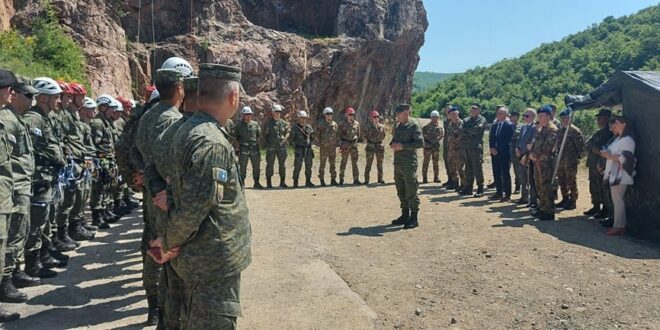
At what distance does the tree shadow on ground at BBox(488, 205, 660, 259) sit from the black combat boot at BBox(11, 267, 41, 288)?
21.3 ft

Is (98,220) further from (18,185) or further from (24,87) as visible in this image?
(18,185)

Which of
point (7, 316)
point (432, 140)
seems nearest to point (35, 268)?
point (7, 316)

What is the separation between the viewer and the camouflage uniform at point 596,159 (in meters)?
8.60

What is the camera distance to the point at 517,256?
638 centimetres

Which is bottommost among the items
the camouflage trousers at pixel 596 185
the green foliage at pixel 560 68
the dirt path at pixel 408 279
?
the dirt path at pixel 408 279

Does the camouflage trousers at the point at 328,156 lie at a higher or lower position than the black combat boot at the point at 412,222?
higher

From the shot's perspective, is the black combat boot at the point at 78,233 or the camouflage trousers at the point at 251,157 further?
the camouflage trousers at the point at 251,157

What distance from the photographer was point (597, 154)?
8719 mm

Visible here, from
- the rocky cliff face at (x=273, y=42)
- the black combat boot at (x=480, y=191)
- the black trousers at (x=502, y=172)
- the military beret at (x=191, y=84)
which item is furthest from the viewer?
the rocky cliff face at (x=273, y=42)

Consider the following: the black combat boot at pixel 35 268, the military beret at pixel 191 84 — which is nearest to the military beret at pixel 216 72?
the military beret at pixel 191 84

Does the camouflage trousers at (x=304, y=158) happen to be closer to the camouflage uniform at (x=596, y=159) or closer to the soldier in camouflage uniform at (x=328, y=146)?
the soldier in camouflage uniform at (x=328, y=146)

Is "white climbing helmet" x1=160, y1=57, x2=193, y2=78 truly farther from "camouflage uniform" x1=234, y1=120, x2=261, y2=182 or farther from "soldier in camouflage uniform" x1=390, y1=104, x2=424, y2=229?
"camouflage uniform" x1=234, y1=120, x2=261, y2=182

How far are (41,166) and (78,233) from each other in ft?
6.64

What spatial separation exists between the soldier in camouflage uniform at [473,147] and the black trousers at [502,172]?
0.32 m
